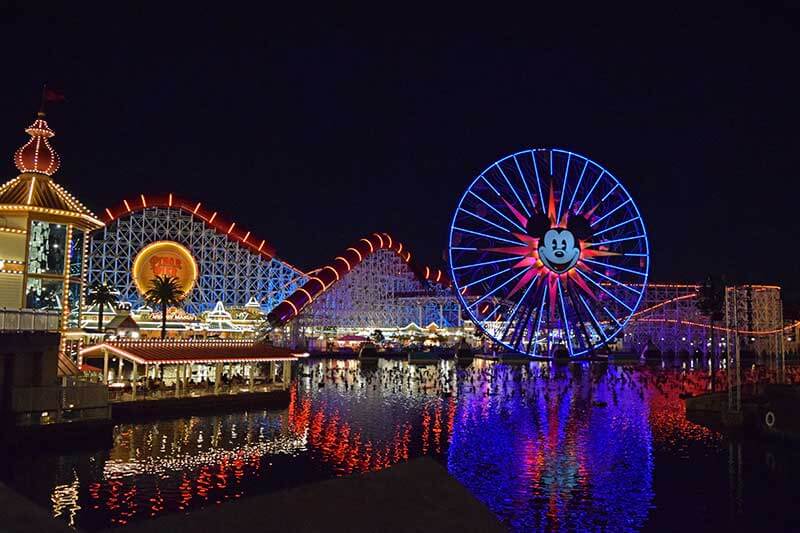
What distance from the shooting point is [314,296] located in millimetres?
75000

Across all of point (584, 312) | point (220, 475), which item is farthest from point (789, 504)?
point (584, 312)

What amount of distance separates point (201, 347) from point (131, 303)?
1283 inches

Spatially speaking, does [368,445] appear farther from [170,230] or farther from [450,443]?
[170,230]

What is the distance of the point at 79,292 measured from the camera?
34.1 m

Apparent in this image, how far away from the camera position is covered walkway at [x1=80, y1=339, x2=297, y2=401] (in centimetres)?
3362

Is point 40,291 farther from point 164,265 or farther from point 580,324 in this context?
point 580,324

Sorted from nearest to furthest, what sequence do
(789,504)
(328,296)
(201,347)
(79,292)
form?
(789,504) → (79,292) → (201,347) → (328,296)

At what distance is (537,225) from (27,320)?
150 ft

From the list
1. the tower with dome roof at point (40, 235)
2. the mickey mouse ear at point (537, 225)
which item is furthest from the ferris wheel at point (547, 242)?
the tower with dome roof at point (40, 235)

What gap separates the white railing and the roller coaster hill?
31629mm

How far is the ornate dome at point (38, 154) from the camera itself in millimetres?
33219

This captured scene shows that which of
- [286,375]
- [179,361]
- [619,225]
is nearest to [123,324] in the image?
[286,375]

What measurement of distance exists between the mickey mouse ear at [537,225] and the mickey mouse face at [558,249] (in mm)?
525

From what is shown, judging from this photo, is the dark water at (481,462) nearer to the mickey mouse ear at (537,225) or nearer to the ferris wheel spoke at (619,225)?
the mickey mouse ear at (537,225)
